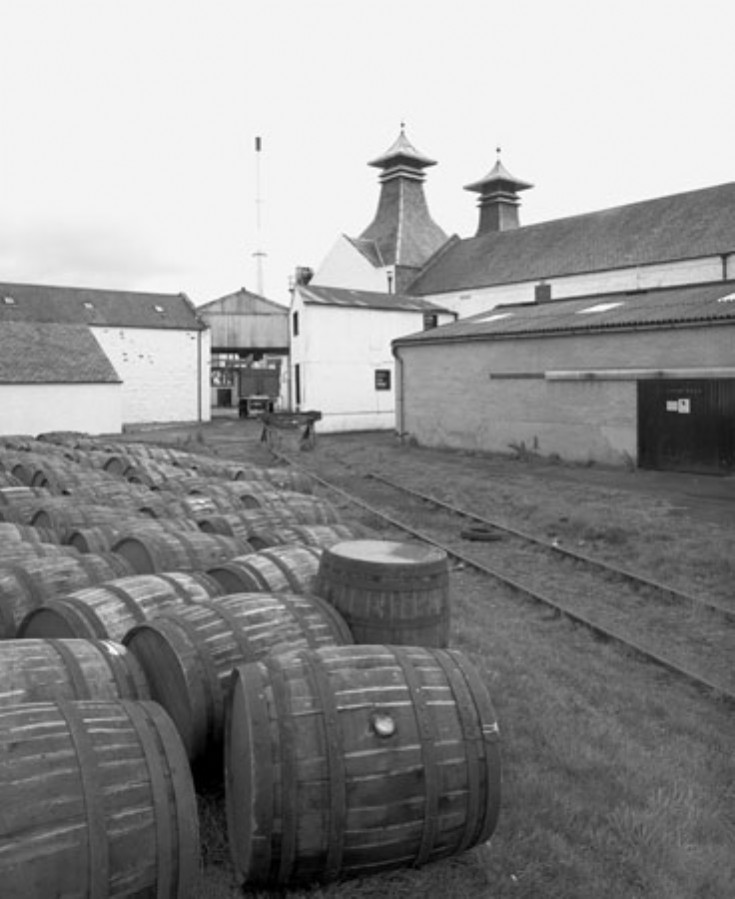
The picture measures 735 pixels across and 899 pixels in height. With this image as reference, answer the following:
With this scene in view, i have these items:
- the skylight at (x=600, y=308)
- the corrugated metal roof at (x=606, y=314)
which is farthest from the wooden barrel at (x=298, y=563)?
the skylight at (x=600, y=308)

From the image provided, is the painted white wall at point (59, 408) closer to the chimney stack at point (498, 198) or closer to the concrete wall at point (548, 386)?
the concrete wall at point (548, 386)

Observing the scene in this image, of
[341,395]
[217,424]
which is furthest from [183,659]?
[217,424]

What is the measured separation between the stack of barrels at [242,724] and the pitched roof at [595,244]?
34.9 metres

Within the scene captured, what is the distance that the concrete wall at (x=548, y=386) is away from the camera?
20703 millimetres

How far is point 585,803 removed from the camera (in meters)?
4.86

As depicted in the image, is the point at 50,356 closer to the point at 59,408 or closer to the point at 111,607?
the point at 59,408

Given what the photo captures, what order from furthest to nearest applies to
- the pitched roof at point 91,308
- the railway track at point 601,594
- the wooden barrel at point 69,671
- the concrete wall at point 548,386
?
the pitched roof at point 91,308, the concrete wall at point 548,386, the railway track at point 601,594, the wooden barrel at point 69,671

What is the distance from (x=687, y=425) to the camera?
779 inches

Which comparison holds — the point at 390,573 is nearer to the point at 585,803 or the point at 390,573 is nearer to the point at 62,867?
the point at 585,803

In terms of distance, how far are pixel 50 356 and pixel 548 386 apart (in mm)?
23151

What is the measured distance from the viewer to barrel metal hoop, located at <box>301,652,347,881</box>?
348cm

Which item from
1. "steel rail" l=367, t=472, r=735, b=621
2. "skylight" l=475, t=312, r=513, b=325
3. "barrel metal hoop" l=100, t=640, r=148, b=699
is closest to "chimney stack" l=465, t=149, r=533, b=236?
"skylight" l=475, t=312, r=513, b=325

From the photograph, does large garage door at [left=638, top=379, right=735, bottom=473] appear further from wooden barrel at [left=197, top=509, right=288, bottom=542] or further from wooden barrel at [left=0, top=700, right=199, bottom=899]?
wooden barrel at [left=0, top=700, right=199, bottom=899]

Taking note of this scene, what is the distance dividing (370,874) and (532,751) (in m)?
2.12
